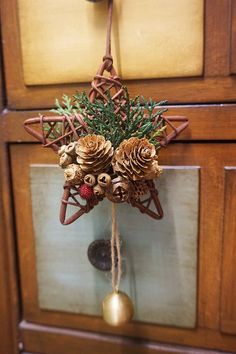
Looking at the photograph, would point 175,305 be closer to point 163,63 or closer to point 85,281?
point 85,281

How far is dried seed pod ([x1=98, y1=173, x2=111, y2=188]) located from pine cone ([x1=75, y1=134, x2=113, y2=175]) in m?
0.01

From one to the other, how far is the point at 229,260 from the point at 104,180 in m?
0.23

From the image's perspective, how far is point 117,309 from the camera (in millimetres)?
499

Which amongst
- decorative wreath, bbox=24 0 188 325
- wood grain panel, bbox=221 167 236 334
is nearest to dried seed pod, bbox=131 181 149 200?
decorative wreath, bbox=24 0 188 325

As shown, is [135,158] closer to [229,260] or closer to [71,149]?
[71,149]

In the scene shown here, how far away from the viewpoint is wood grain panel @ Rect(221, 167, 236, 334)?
492mm

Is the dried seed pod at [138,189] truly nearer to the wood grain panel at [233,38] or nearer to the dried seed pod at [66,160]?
the dried seed pod at [66,160]

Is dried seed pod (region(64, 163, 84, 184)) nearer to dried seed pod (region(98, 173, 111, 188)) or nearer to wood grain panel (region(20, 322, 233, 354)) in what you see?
dried seed pod (region(98, 173, 111, 188))

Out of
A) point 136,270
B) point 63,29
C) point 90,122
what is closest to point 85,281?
point 136,270

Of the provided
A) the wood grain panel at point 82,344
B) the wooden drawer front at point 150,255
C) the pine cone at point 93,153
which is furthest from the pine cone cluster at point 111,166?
the wood grain panel at point 82,344

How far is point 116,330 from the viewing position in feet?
1.90

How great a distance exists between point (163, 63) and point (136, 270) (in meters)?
0.30

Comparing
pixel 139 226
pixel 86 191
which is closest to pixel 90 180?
pixel 86 191

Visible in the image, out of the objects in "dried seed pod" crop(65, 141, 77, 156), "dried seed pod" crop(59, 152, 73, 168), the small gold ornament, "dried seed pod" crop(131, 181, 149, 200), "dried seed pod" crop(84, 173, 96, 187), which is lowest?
the small gold ornament
